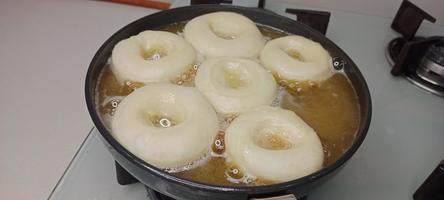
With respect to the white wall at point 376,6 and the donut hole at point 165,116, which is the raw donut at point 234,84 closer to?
the donut hole at point 165,116

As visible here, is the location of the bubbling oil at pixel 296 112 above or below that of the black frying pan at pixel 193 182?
below

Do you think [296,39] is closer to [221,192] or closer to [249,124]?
[249,124]

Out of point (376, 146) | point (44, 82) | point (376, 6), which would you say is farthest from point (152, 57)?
point (376, 6)

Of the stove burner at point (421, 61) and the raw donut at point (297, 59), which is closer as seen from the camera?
the raw donut at point (297, 59)

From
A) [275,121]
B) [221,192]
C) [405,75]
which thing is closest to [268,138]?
[275,121]

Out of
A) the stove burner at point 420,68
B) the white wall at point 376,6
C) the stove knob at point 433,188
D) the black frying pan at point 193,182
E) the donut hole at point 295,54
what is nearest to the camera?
the black frying pan at point 193,182

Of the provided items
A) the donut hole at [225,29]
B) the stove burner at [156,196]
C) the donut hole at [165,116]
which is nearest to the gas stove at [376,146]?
the stove burner at [156,196]
